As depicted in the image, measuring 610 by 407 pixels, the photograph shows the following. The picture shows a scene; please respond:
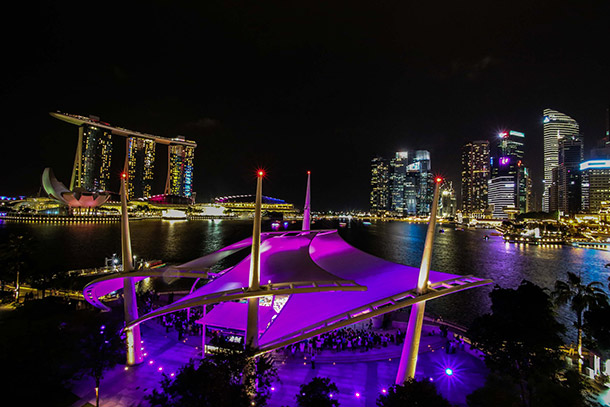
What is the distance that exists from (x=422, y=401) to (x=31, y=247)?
88.1 feet

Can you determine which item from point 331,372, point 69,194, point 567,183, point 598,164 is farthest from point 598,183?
point 69,194

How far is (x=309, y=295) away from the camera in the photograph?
13.5 m

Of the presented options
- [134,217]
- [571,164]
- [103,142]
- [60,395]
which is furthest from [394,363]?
[571,164]

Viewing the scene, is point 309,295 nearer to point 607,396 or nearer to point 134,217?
point 607,396

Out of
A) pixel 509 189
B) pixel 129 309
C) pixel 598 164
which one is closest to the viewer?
pixel 129 309

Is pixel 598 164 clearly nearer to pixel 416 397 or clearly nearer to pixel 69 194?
pixel 416 397

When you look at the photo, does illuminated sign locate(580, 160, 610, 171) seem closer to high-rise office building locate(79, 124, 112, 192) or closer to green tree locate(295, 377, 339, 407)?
green tree locate(295, 377, 339, 407)

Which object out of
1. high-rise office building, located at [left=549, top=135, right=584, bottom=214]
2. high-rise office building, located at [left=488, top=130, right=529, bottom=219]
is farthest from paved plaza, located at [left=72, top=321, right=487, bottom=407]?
high-rise office building, located at [left=488, top=130, right=529, bottom=219]

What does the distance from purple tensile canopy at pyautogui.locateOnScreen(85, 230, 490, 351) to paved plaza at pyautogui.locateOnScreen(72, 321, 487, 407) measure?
1911 millimetres

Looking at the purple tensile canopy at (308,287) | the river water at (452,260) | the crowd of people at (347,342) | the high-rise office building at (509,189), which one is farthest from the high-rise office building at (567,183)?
the purple tensile canopy at (308,287)

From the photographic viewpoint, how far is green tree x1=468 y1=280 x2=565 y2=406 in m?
10.3

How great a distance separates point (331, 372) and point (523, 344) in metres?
6.96

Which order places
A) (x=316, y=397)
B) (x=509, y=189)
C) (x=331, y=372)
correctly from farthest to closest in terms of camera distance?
(x=509, y=189), (x=331, y=372), (x=316, y=397)

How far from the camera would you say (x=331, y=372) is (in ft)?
38.2
